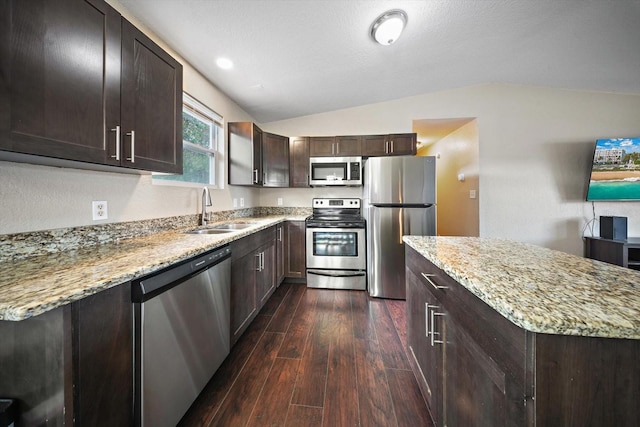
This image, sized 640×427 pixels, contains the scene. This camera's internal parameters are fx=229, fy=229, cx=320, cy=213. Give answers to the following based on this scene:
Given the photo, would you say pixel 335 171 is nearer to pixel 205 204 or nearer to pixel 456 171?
pixel 205 204

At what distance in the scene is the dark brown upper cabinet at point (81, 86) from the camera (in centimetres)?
79

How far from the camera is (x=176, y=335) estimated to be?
1.12 metres

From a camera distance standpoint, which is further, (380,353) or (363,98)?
(363,98)

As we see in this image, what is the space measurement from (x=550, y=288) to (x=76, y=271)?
163 centimetres

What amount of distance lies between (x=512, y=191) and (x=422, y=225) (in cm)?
183

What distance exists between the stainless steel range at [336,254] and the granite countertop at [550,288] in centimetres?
188

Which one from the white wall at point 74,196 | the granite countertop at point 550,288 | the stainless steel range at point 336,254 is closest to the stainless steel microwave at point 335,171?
the stainless steel range at point 336,254

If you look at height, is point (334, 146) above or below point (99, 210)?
above

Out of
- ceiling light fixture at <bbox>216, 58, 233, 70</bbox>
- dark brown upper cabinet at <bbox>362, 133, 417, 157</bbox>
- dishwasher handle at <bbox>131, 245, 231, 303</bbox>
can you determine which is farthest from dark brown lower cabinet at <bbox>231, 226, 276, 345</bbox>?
dark brown upper cabinet at <bbox>362, 133, 417, 157</bbox>

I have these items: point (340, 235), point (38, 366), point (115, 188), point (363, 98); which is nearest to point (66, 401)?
point (38, 366)

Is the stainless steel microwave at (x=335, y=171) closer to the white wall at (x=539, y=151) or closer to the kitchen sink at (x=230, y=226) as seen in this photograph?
the kitchen sink at (x=230, y=226)

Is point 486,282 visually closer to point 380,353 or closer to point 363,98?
point 380,353

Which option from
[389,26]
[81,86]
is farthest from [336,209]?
[81,86]

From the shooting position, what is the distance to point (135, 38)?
1.25m
